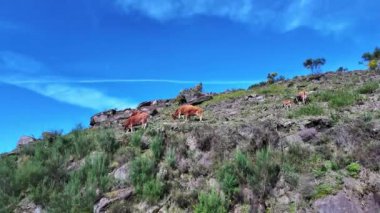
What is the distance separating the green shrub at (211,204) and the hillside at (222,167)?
0.02 meters

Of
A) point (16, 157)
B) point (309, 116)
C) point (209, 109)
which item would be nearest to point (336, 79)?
point (209, 109)

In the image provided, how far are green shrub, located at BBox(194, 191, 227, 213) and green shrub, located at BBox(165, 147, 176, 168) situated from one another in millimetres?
2125

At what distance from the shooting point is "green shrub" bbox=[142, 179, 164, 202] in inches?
415

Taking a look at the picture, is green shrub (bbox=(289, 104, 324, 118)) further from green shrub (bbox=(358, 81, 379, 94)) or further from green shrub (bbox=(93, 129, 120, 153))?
green shrub (bbox=(93, 129, 120, 153))

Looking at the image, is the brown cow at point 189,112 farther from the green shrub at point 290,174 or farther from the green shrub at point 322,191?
the green shrub at point 322,191

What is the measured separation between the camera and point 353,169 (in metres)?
9.34

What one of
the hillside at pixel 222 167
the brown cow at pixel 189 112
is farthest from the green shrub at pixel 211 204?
the brown cow at pixel 189 112

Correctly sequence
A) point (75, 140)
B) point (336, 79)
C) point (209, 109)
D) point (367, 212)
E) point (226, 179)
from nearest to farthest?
1. point (367, 212)
2. point (226, 179)
3. point (75, 140)
4. point (209, 109)
5. point (336, 79)

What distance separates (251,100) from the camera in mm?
19672

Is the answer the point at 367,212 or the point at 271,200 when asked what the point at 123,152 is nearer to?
the point at 271,200

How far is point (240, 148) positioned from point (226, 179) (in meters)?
1.46

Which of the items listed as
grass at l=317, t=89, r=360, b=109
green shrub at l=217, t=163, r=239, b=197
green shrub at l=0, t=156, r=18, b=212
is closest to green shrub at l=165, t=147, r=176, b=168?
green shrub at l=217, t=163, r=239, b=197

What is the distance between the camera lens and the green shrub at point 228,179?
9750 millimetres

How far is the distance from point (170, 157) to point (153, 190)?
4.30ft
